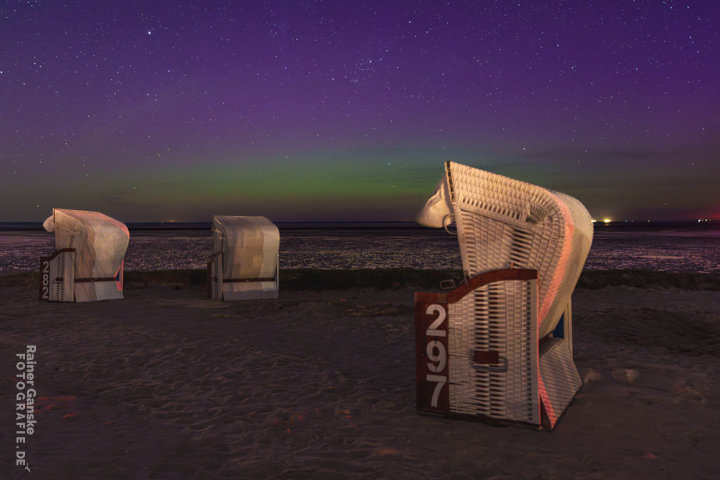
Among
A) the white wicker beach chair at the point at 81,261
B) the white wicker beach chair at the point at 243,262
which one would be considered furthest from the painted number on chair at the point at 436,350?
the white wicker beach chair at the point at 81,261

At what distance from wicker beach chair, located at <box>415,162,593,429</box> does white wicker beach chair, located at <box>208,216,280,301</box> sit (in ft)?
31.1

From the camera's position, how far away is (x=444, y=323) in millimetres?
4410

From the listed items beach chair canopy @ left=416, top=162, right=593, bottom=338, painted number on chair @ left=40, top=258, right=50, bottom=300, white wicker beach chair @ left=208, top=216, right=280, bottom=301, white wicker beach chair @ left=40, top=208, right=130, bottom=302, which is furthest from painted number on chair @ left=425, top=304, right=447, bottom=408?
painted number on chair @ left=40, top=258, right=50, bottom=300

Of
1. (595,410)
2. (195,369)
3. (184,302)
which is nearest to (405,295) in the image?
(184,302)

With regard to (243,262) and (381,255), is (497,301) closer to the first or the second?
(243,262)

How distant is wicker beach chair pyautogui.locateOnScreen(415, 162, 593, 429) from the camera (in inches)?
160

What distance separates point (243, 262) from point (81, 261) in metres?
4.24

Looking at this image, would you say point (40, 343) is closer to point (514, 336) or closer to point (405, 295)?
point (514, 336)

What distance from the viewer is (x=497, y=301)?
4.16m

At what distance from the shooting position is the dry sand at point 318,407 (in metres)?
3.65

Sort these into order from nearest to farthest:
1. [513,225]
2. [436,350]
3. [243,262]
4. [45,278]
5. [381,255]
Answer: [513,225]
[436,350]
[45,278]
[243,262]
[381,255]

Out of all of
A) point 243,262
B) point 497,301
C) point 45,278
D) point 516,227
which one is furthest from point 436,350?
point 45,278

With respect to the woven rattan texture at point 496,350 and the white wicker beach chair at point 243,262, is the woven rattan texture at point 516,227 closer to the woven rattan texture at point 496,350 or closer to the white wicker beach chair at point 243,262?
the woven rattan texture at point 496,350

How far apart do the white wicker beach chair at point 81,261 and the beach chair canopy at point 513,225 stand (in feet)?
36.1
